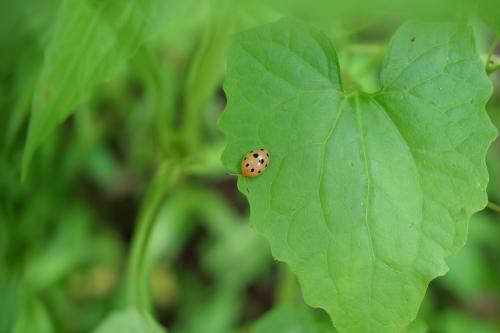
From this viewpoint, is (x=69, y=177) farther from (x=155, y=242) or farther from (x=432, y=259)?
(x=432, y=259)

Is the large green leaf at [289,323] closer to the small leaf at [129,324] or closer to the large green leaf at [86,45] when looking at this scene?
the small leaf at [129,324]

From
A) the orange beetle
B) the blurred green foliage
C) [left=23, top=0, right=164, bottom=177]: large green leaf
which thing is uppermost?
[left=23, top=0, right=164, bottom=177]: large green leaf

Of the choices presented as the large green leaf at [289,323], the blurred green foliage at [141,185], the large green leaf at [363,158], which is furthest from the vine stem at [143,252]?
the large green leaf at [363,158]

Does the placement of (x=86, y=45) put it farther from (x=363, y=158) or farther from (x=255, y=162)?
(x=363, y=158)

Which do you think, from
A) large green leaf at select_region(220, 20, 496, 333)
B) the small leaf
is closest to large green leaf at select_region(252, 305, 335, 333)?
the small leaf

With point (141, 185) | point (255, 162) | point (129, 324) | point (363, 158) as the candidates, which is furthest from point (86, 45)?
point (141, 185)

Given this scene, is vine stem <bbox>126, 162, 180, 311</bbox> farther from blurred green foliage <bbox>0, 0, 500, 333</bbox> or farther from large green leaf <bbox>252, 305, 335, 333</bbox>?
large green leaf <bbox>252, 305, 335, 333</bbox>
